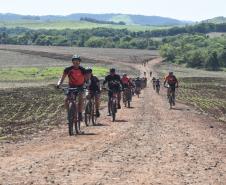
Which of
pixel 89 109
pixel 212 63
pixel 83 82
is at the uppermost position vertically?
pixel 83 82

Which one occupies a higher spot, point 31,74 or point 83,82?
point 83,82

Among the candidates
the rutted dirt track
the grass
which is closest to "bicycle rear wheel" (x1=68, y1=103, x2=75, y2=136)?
the rutted dirt track

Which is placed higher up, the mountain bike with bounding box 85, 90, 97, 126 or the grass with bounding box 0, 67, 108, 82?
the mountain bike with bounding box 85, 90, 97, 126

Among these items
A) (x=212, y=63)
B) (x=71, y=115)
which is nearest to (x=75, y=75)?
(x=71, y=115)

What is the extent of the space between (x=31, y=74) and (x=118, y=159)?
8849 cm

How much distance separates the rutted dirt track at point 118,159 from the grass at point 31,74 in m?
72.0

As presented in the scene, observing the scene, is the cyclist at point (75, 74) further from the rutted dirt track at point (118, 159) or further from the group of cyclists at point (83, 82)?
the rutted dirt track at point (118, 159)

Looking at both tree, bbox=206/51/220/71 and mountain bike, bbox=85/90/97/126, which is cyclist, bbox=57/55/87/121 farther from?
tree, bbox=206/51/220/71

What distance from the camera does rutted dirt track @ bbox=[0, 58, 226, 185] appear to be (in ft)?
34.8

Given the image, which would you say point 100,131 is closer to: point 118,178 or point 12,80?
point 118,178

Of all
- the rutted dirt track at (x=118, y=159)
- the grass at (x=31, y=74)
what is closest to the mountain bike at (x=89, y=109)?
the rutted dirt track at (x=118, y=159)

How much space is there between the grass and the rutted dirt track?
236 feet

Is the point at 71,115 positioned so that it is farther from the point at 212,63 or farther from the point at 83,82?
the point at 212,63

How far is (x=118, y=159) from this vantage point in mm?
12617
